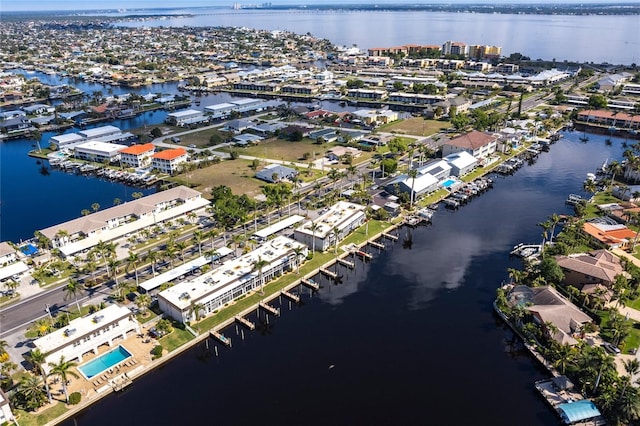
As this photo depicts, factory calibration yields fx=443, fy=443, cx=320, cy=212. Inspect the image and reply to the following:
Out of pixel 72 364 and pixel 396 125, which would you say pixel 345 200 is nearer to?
pixel 72 364

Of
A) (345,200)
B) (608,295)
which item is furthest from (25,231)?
(608,295)

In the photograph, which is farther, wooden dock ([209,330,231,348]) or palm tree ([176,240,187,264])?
palm tree ([176,240,187,264])

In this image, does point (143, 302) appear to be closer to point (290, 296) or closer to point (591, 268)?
point (290, 296)

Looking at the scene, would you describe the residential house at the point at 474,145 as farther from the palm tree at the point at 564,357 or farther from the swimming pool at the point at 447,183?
the palm tree at the point at 564,357

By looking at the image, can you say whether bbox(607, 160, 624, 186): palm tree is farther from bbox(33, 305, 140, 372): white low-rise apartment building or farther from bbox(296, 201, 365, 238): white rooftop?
bbox(33, 305, 140, 372): white low-rise apartment building

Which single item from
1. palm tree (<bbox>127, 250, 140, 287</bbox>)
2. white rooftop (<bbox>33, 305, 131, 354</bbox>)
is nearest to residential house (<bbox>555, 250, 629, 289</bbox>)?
white rooftop (<bbox>33, 305, 131, 354</bbox>)

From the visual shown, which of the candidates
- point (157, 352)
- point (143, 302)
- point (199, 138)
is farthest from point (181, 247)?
point (199, 138)

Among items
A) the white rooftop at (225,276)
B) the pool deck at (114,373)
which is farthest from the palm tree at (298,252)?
the pool deck at (114,373)
